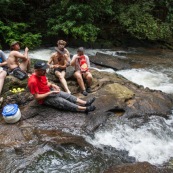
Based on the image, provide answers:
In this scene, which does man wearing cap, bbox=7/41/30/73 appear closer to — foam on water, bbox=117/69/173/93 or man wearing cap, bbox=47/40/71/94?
man wearing cap, bbox=47/40/71/94

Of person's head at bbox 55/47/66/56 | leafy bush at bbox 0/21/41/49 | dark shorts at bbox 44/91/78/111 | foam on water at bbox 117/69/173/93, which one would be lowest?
foam on water at bbox 117/69/173/93

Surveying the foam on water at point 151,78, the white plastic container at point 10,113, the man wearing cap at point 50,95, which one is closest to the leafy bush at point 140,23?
the foam on water at point 151,78

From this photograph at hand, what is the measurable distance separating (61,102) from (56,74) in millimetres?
1335

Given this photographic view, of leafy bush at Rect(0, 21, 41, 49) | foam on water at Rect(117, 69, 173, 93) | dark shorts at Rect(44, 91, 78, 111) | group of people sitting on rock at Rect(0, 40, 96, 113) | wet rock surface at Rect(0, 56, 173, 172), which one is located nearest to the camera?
wet rock surface at Rect(0, 56, 173, 172)

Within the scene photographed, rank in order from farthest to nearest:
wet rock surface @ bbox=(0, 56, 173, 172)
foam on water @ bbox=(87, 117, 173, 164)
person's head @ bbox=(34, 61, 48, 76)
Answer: person's head @ bbox=(34, 61, 48, 76) → foam on water @ bbox=(87, 117, 173, 164) → wet rock surface @ bbox=(0, 56, 173, 172)

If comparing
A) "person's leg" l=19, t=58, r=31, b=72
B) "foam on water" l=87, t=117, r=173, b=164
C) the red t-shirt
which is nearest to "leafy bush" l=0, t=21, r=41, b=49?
"person's leg" l=19, t=58, r=31, b=72

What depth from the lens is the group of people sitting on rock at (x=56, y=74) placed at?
5730mm

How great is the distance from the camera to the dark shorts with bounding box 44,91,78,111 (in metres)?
6.05

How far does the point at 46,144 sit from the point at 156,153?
7.45 ft

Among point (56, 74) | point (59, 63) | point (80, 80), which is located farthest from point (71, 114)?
point (59, 63)

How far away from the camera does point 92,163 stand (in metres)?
4.67

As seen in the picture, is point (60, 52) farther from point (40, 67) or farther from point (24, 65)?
point (40, 67)

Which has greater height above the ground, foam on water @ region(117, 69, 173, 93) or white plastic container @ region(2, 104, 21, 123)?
white plastic container @ region(2, 104, 21, 123)

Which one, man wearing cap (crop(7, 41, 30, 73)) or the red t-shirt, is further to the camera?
man wearing cap (crop(7, 41, 30, 73))
